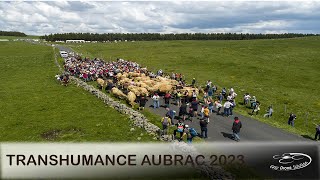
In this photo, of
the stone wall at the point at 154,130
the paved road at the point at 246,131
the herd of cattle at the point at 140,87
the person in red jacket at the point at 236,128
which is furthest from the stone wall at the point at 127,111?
the person in red jacket at the point at 236,128

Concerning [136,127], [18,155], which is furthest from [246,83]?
[18,155]

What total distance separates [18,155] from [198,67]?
230 ft

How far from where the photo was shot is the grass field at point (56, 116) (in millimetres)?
34094

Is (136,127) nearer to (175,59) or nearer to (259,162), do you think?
(259,162)

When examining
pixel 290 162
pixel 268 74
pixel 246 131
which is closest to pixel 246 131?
pixel 246 131

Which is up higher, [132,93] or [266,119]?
[132,93]

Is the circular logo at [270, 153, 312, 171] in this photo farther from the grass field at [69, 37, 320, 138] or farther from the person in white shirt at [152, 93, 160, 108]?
the person in white shirt at [152, 93, 160, 108]

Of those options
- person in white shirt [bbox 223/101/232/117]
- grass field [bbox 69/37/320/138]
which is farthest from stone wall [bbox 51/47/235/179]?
grass field [bbox 69/37/320/138]

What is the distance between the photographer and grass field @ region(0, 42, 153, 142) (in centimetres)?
3409

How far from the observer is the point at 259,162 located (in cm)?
2577

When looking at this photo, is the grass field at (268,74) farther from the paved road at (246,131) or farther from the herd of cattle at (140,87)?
the herd of cattle at (140,87)

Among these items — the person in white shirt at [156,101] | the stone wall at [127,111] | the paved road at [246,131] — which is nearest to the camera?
the paved road at [246,131]

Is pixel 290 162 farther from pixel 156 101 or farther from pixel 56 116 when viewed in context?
pixel 56 116

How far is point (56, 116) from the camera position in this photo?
41281 mm
